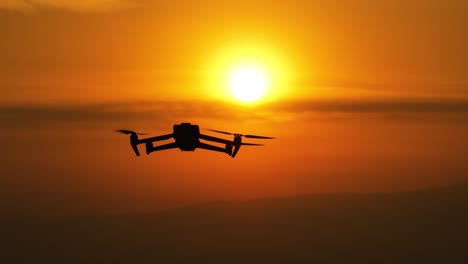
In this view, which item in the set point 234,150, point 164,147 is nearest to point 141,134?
point 164,147

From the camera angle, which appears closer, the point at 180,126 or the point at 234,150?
the point at 180,126

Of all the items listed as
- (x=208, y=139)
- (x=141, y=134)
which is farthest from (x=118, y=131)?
(x=208, y=139)

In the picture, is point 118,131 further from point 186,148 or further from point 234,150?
point 234,150

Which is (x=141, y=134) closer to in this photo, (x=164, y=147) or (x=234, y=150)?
(x=164, y=147)

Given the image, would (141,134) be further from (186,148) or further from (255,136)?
(255,136)

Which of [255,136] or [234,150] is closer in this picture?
[255,136]

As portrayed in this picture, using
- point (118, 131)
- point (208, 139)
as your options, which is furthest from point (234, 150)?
point (118, 131)
